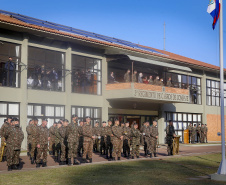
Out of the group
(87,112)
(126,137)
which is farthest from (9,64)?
(126,137)

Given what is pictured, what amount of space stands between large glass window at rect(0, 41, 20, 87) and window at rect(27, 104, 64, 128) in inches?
74.4

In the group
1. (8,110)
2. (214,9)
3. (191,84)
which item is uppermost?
(214,9)

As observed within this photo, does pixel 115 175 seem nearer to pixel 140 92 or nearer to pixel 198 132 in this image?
pixel 140 92

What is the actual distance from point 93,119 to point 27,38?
8126 millimetres

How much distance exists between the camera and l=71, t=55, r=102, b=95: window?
2808 cm

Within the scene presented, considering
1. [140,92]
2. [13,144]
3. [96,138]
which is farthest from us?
[140,92]

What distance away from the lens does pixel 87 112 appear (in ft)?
94.7

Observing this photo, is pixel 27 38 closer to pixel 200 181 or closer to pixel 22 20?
pixel 22 20

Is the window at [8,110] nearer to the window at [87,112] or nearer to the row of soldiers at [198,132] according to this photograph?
the window at [87,112]

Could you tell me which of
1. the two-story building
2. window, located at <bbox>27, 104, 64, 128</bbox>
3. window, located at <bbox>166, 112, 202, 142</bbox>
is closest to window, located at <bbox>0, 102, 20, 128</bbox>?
the two-story building

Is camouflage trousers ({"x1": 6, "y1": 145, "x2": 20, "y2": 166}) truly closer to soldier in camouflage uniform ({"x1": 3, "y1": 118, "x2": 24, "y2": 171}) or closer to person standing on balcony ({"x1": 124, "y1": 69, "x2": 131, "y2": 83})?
soldier in camouflage uniform ({"x1": 3, "y1": 118, "x2": 24, "y2": 171})

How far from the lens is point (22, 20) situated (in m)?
25.5

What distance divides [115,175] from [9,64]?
1389 centimetres

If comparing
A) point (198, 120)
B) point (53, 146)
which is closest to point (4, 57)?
point (53, 146)
